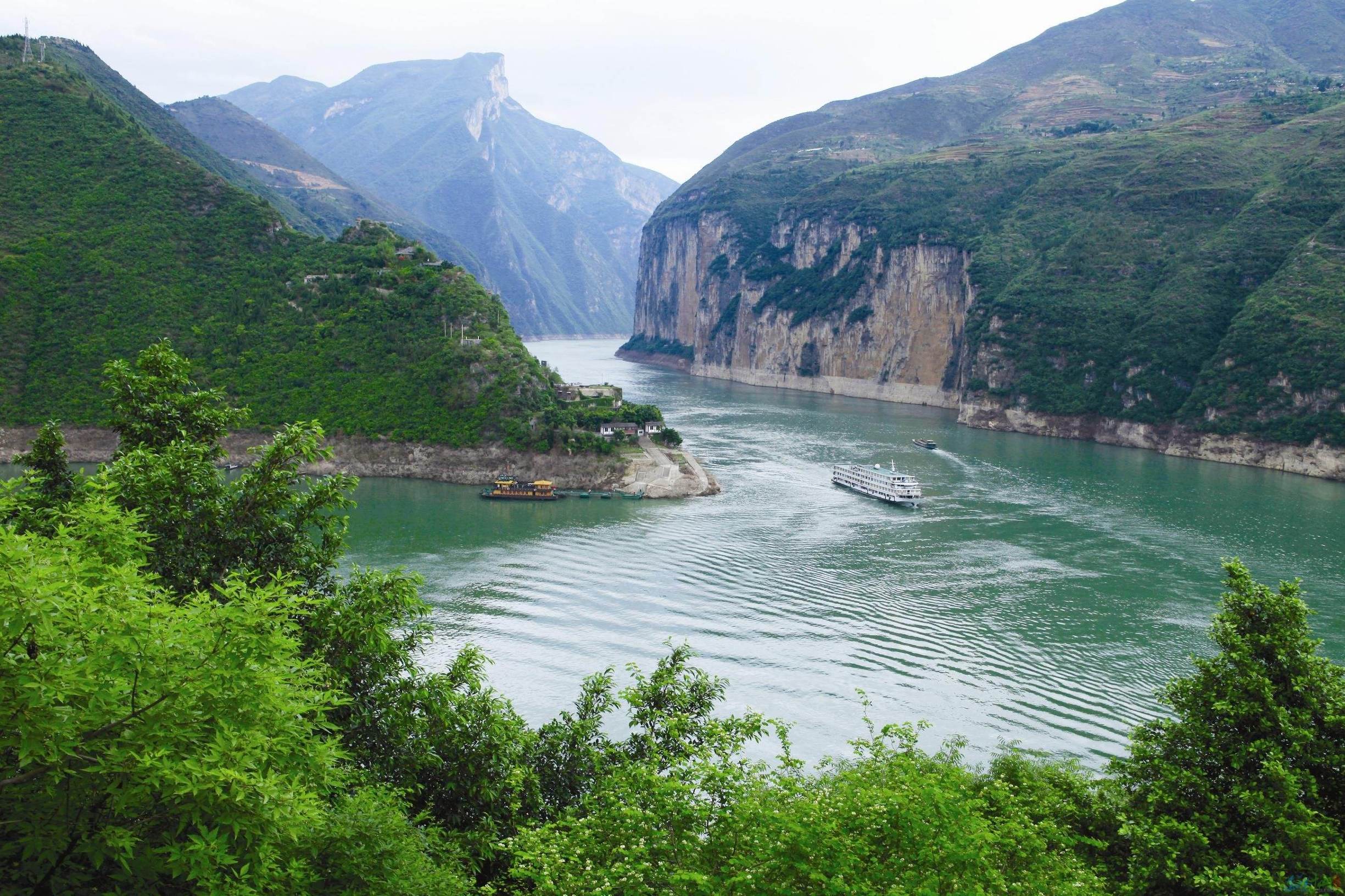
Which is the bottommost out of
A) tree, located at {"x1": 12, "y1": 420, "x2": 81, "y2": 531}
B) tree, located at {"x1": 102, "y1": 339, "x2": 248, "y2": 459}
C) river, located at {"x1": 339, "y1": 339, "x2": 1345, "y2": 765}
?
river, located at {"x1": 339, "y1": 339, "x2": 1345, "y2": 765}

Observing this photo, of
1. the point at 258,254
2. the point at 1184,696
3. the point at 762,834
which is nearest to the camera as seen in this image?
the point at 762,834

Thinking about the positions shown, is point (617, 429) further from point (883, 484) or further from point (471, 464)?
point (883, 484)

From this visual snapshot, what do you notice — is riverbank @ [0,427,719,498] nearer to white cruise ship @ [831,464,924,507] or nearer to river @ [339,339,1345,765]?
river @ [339,339,1345,765]

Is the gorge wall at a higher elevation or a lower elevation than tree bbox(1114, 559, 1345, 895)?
higher

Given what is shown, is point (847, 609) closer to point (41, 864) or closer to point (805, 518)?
point (805, 518)

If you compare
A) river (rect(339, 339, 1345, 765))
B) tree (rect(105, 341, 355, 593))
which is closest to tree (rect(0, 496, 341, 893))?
tree (rect(105, 341, 355, 593))

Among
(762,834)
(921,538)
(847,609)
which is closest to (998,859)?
(762,834)

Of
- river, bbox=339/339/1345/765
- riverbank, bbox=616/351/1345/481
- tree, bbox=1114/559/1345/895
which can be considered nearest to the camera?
tree, bbox=1114/559/1345/895

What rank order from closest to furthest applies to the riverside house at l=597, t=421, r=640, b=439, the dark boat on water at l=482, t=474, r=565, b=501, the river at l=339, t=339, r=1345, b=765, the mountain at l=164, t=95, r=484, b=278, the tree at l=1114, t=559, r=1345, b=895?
the tree at l=1114, t=559, r=1345, b=895 → the river at l=339, t=339, r=1345, b=765 → the dark boat on water at l=482, t=474, r=565, b=501 → the riverside house at l=597, t=421, r=640, b=439 → the mountain at l=164, t=95, r=484, b=278
